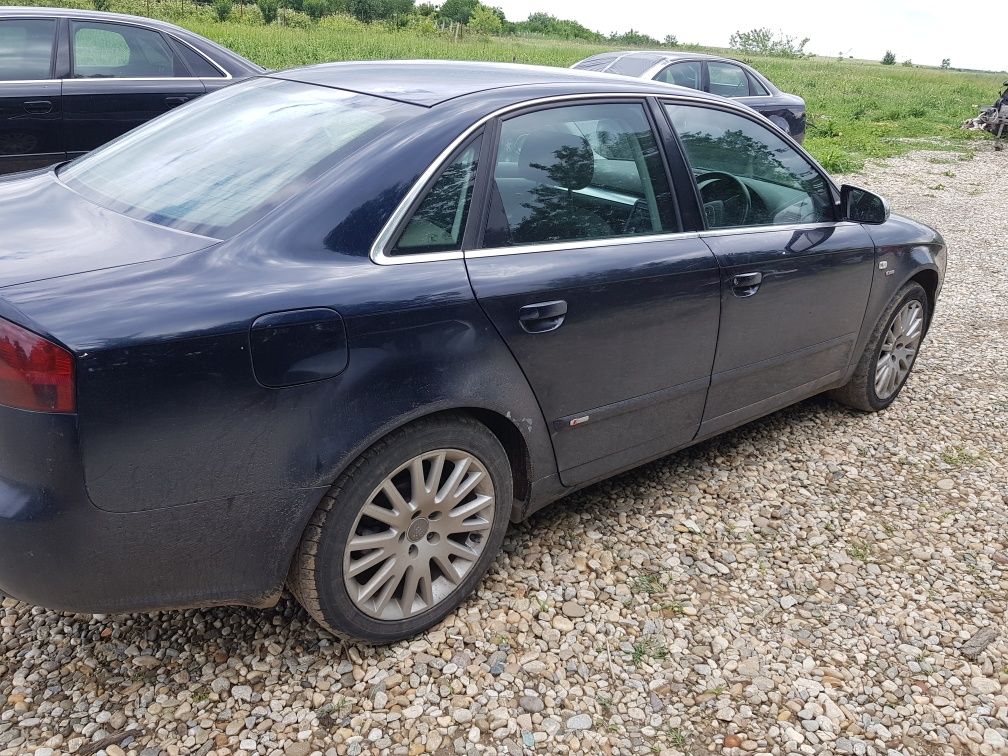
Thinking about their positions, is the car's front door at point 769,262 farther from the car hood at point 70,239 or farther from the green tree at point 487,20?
the green tree at point 487,20

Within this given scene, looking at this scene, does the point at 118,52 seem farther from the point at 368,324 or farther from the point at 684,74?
the point at 684,74

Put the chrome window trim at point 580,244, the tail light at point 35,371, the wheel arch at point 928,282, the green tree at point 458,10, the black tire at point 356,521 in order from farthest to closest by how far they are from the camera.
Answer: the green tree at point 458,10 → the wheel arch at point 928,282 → the chrome window trim at point 580,244 → the black tire at point 356,521 → the tail light at point 35,371

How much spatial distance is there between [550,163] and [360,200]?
75 centimetres

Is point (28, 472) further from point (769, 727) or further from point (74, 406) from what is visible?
point (769, 727)

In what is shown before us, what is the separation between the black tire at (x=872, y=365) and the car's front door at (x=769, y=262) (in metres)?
0.28

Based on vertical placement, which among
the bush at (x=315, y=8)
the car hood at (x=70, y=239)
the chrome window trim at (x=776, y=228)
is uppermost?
the bush at (x=315, y=8)

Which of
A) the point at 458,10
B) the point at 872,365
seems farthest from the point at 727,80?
the point at 458,10

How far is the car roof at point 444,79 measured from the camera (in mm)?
2730

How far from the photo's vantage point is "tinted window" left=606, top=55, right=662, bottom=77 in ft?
33.7

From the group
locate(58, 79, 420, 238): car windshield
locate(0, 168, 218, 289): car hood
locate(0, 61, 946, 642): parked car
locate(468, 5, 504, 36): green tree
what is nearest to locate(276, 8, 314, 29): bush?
locate(468, 5, 504, 36): green tree

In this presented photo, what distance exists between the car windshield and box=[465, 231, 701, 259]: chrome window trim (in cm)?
46

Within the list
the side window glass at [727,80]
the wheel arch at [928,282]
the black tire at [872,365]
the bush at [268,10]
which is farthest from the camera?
the bush at [268,10]

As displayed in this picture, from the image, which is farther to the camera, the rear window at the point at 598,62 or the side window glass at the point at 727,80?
the side window glass at the point at 727,80

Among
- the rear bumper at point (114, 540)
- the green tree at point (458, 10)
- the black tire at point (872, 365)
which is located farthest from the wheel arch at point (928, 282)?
the green tree at point (458, 10)
